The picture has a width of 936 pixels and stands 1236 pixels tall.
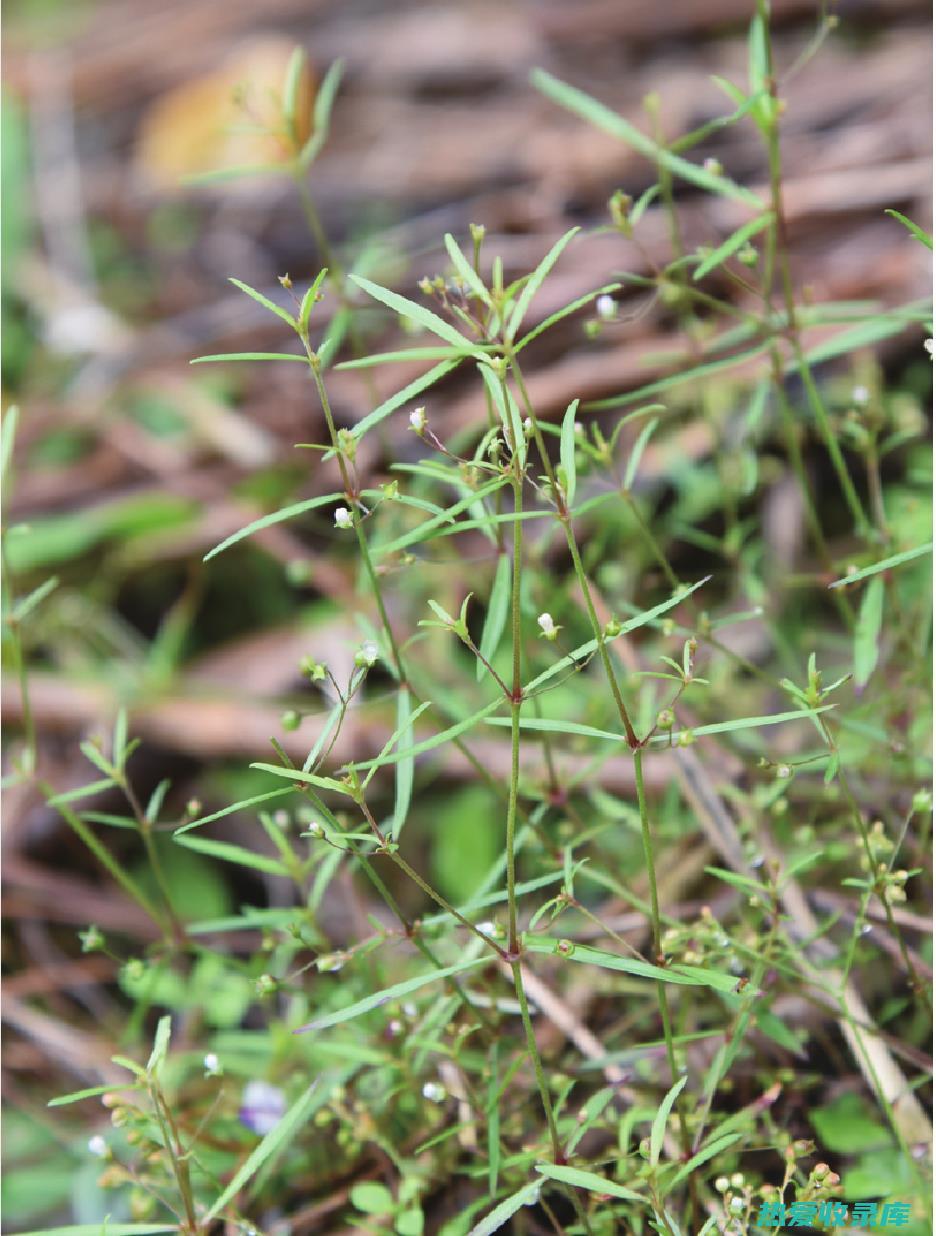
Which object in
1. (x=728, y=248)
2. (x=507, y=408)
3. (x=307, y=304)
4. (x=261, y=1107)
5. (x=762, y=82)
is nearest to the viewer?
(x=507, y=408)

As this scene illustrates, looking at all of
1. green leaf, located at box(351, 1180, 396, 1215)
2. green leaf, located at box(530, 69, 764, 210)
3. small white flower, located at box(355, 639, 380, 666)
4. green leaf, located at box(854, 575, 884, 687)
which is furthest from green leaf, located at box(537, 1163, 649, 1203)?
green leaf, located at box(530, 69, 764, 210)

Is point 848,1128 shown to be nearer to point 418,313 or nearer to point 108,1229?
point 108,1229

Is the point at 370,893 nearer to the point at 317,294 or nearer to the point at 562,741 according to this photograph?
the point at 562,741

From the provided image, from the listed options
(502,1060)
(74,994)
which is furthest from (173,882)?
(502,1060)

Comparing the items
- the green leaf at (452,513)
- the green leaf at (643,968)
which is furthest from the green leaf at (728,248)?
the green leaf at (643,968)

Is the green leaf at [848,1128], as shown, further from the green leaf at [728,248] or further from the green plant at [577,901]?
the green leaf at [728,248]

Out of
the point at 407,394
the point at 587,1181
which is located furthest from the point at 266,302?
the point at 587,1181
